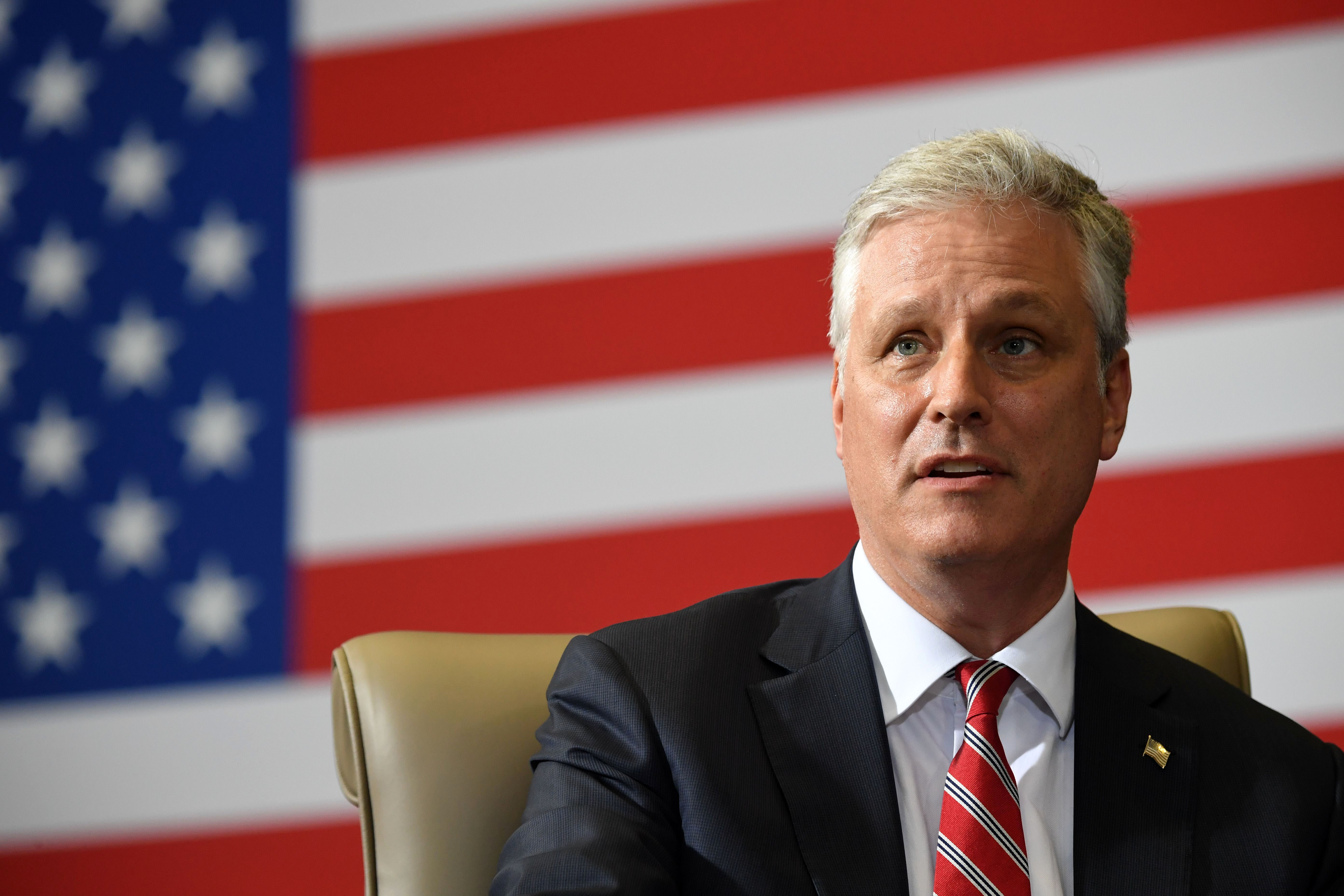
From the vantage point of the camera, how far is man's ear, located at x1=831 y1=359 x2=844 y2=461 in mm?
1392

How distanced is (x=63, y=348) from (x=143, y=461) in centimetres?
33

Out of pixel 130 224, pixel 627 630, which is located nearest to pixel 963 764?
pixel 627 630

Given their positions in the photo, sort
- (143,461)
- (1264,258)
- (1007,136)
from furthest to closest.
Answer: (143,461), (1264,258), (1007,136)

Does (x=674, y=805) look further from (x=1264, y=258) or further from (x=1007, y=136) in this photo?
(x=1264, y=258)

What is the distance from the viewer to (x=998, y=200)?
53.6 inches

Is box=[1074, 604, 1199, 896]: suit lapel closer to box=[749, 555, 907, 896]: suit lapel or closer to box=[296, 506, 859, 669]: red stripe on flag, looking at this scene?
box=[749, 555, 907, 896]: suit lapel

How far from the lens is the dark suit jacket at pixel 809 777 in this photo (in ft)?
3.66

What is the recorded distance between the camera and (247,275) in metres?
2.54

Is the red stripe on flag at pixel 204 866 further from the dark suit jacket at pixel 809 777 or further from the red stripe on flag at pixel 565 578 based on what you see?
the dark suit jacket at pixel 809 777

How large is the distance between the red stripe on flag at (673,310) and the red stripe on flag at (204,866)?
0.89 metres

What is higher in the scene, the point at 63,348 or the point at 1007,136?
the point at 1007,136

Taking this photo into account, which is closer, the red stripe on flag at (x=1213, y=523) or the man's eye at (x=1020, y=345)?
the man's eye at (x=1020, y=345)

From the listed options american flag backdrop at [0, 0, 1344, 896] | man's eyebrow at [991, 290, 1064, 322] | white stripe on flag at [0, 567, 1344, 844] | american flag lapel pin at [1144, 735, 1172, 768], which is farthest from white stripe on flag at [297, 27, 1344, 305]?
american flag lapel pin at [1144, 735, 1172, 768]

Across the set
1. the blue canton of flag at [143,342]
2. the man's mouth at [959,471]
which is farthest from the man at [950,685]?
the blue canton of flag at [143,342]
